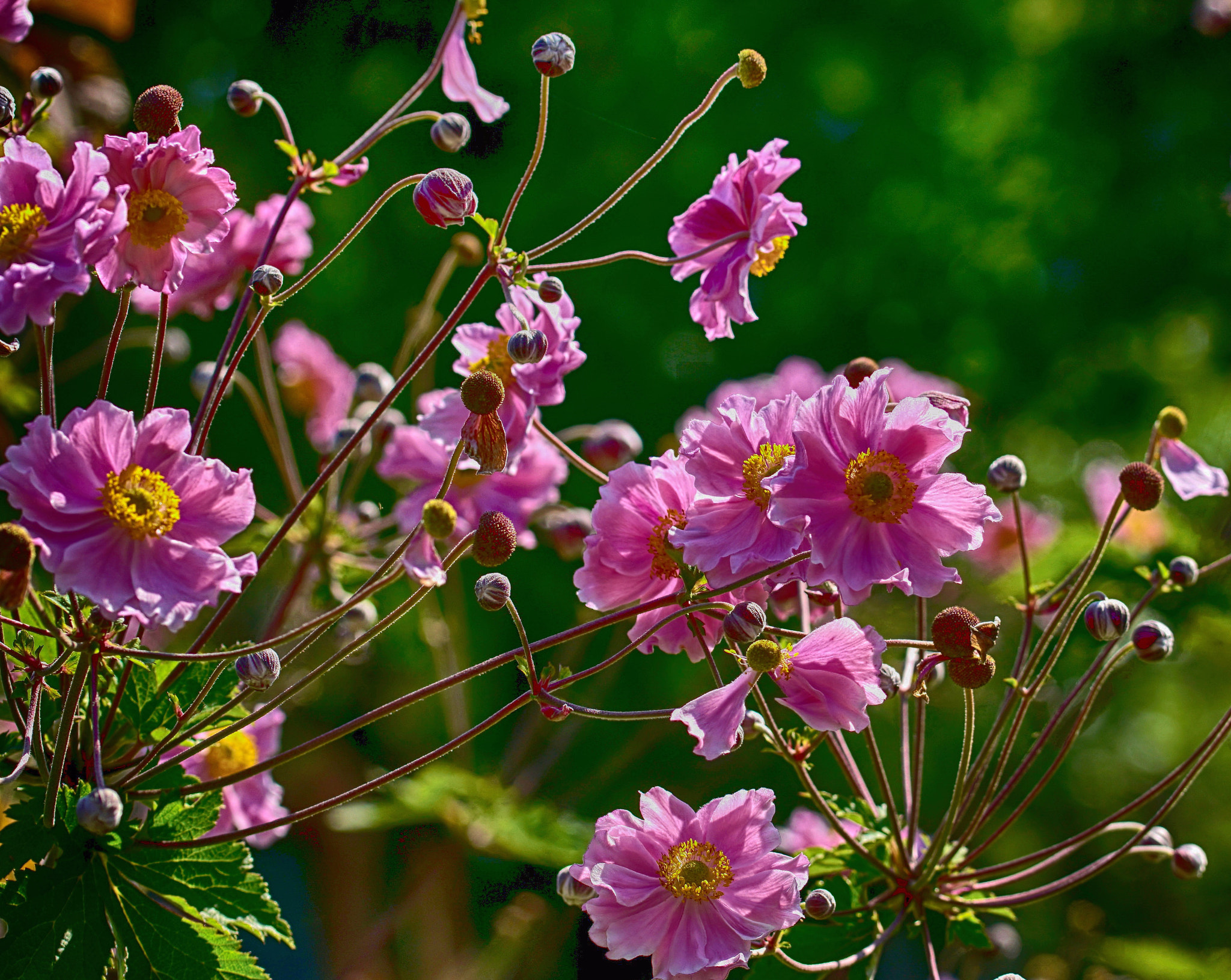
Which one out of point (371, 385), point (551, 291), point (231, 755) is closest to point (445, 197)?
point (551, 291)

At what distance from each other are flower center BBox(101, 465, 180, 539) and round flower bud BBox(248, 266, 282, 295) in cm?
25

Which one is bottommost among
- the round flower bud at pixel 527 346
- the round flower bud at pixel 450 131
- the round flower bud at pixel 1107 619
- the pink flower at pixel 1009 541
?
the pink flower at pixel 1009 541

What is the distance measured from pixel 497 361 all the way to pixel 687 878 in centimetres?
74

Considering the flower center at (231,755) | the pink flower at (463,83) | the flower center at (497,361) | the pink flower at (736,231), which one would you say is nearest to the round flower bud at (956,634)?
the pink flower at (736,231)

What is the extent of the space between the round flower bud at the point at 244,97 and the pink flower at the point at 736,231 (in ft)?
1.84

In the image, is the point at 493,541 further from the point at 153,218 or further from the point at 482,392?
the point at 153,218

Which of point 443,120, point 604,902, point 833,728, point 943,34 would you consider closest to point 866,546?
point 833,728

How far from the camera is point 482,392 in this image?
45.5 inches

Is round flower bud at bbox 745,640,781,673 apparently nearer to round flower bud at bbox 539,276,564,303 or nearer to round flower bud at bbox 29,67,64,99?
round flower bud at bbox 539,276,564,303

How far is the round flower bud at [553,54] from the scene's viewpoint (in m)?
1.32

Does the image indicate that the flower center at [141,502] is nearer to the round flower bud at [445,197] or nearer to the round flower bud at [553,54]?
the round flower bud at [445,197]

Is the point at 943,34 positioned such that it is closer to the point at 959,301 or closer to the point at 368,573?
the point at 959,301

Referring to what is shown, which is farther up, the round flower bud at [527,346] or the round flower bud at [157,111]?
the round flower bud at [157,111]

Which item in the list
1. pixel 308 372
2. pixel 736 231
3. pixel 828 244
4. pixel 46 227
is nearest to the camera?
pixel 46 227
